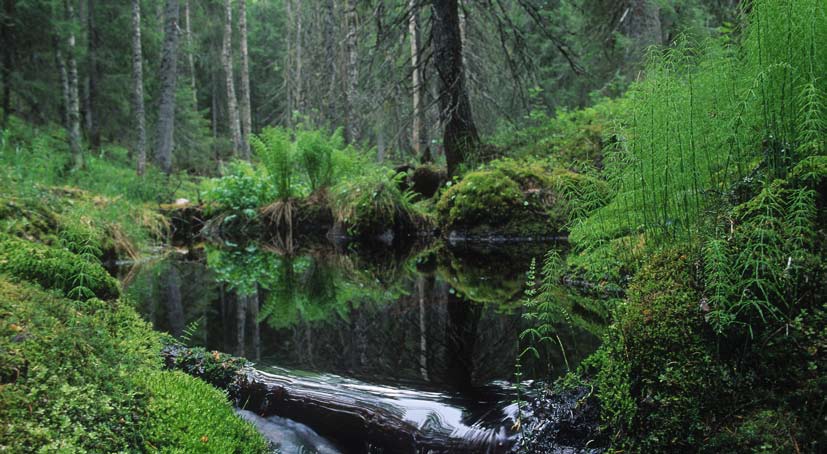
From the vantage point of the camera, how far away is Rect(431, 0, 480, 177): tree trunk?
9578mm

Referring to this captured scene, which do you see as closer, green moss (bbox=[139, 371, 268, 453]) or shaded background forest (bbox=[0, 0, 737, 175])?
green moss (bbox=[139, 371, 268, 453])

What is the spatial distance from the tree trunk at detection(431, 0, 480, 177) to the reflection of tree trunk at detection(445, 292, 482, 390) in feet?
18.2

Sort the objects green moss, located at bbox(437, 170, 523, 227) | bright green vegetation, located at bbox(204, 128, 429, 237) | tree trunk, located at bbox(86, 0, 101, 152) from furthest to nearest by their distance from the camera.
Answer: tree trunk, located at bbox(86, 0, 101, 152) < bright green vegetation, located at bbox(204, 128, 429, 237) < green moss, located at bbox(437, 170, 523, 227)

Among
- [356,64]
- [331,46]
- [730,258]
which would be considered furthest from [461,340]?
[331,46]

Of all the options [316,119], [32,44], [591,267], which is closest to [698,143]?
[591,267]

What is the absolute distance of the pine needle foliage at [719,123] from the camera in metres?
2.10

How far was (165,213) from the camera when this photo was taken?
1133 centimetres

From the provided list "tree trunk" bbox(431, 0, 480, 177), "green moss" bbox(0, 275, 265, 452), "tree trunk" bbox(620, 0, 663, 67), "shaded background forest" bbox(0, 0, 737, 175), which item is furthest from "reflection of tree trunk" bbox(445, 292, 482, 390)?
"tree trunk" bbox(620, 0, 663, 67)

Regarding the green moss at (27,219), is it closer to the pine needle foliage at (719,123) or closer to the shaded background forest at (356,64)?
the pine needle foliage at (719,123)

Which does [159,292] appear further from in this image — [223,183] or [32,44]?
[32,44]

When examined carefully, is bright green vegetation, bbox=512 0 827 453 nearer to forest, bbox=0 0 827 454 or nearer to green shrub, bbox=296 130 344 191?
forest, bbox=0 0 827 454

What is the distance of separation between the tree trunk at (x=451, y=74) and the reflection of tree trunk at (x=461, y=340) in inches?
218

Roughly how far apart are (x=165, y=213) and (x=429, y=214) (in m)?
5.70

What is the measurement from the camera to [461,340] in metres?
3.66
